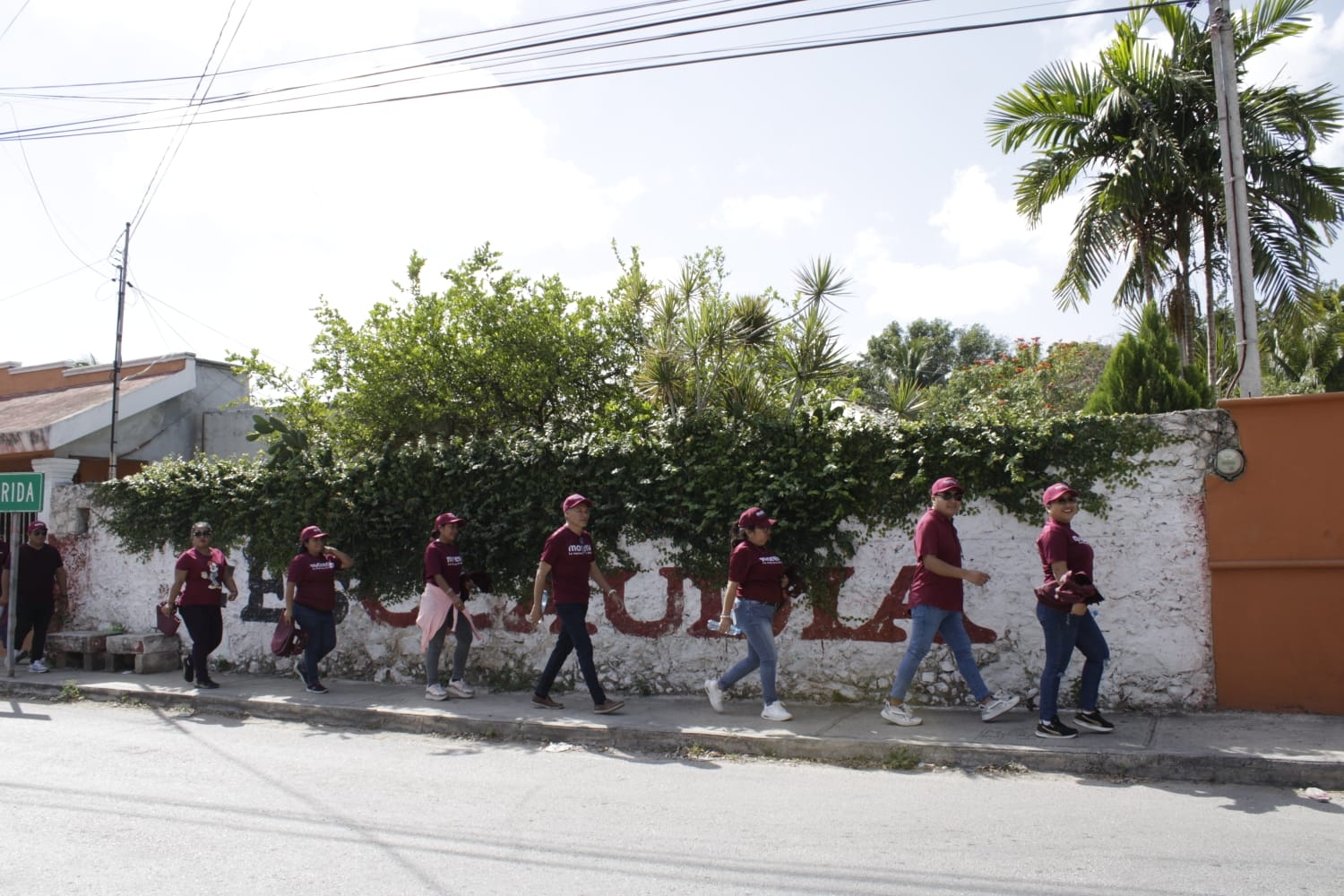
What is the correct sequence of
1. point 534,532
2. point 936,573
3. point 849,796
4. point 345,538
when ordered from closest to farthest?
point 849,796
point 936,573
point 534,532
point 345,538

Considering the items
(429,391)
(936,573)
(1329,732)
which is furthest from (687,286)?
(1329,732)

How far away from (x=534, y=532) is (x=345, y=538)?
2.34m

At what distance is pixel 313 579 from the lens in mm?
9453

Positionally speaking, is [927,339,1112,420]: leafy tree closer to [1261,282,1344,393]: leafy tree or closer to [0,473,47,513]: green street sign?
[1261,282,1344,393]: leafy tree

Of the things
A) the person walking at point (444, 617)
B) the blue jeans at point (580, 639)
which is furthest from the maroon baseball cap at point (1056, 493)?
the person walking at point (444, 617)

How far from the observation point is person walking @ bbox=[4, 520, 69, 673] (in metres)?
11.4

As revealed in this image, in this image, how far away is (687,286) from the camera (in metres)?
11.7

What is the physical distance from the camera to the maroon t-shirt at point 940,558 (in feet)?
23.2

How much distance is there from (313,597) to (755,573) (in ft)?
15.0

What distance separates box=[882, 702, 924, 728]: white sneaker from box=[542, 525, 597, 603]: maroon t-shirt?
2.58 metres

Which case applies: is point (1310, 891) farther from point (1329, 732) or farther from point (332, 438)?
point (332, 438)

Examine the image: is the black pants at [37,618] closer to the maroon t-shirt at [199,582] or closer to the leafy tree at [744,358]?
the maroon t-shirt at [199,582]

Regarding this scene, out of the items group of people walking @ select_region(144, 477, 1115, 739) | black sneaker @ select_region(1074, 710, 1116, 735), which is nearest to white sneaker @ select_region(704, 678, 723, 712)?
group of people walking @ select_region(144, 477, 1115, 739)

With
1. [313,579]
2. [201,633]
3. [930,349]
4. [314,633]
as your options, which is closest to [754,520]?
[313,579]
